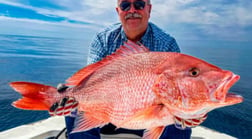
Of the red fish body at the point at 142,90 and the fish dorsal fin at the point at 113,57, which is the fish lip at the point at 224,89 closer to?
the red fish body at the point at 142,90

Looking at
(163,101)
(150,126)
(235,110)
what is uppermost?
(163,101)

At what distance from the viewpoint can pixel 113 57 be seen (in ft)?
6.29

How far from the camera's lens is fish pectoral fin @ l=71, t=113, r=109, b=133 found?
1904mm

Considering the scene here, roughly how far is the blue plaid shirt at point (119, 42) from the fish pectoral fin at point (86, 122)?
127 centimetres

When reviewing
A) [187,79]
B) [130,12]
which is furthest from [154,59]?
[130,12]

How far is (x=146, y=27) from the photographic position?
10.6 feet

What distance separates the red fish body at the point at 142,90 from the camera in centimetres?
146

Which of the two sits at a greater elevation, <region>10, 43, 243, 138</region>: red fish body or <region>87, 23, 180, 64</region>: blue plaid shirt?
<region>87, 23, 180, 64</region>: blue plaid shirt

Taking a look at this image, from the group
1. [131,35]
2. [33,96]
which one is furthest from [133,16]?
[33,96]

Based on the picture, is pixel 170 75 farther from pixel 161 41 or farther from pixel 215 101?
pixel 161 41

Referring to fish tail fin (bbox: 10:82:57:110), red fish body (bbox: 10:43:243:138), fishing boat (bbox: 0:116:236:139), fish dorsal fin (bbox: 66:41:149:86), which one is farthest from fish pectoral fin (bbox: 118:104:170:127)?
fishing boat (bbox: 0:116:236:139)

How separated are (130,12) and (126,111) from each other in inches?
69.6

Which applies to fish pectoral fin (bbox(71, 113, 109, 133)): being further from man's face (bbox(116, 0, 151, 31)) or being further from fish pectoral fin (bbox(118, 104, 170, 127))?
man's face (bbox(116, 0, 151, 31))

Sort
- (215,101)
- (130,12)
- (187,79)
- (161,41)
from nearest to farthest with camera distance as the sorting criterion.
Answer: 1. (215,101)
2. (187,79)
3. (130,12)
4. (161,41)
